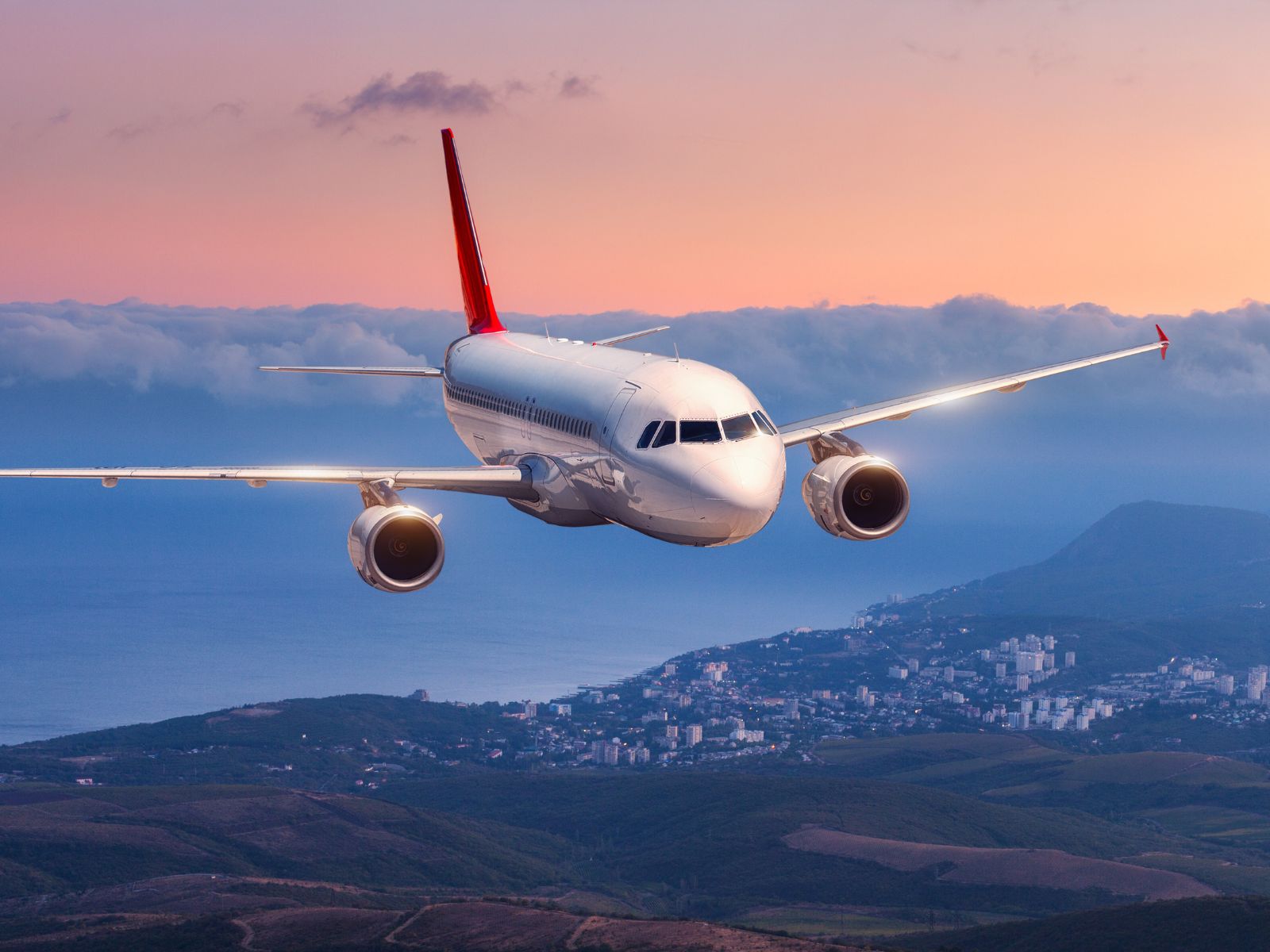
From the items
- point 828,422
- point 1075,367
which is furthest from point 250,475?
point 1075,367

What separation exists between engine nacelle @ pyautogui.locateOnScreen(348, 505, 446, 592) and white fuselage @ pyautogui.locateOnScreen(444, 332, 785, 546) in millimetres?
5444

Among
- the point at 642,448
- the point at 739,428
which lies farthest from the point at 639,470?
the point at 739,428

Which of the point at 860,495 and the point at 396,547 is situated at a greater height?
the point at 860,495

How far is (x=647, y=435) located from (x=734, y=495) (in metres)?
4.10

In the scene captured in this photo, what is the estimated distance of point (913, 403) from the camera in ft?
184

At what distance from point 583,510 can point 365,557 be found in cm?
762

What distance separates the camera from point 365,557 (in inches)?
1933

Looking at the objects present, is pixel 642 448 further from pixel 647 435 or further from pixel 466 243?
pixel 466 243

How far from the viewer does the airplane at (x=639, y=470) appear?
4606 centimetres

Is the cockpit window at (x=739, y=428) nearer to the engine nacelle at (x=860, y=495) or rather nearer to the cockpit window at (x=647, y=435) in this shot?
the cockpit window at (x=647, y=435)

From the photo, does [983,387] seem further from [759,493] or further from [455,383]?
[455,383]

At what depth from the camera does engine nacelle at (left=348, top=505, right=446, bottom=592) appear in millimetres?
49094

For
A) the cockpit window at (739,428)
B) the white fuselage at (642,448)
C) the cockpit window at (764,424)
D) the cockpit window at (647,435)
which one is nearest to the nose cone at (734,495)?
the white fuselage at (642,448)

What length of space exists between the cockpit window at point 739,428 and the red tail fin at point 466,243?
122 feet
